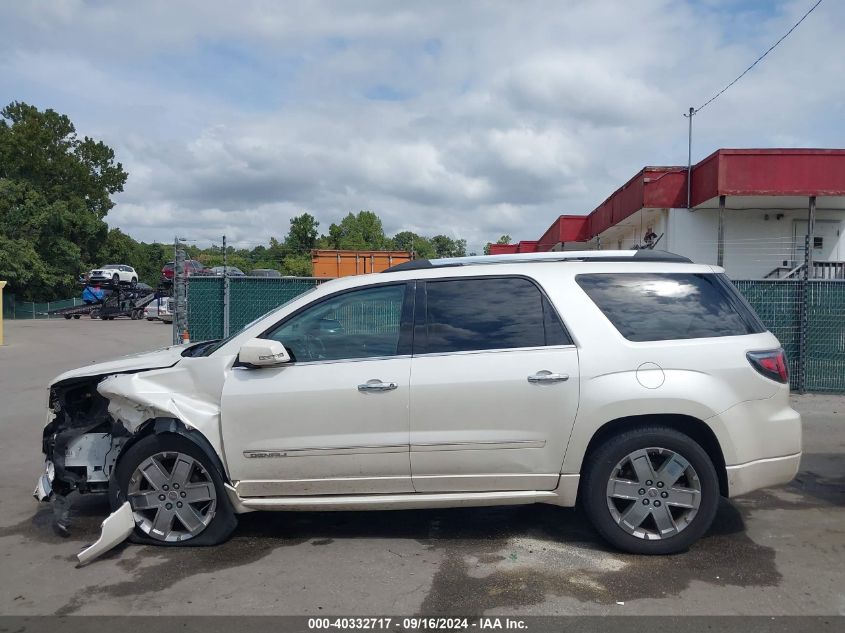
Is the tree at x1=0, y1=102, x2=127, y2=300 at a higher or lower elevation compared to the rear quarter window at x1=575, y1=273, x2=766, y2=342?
higher

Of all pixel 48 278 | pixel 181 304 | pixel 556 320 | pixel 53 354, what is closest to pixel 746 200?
pixel 181 304

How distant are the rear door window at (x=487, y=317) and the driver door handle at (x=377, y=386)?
0.30 metres

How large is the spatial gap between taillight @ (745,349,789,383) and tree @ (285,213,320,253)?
67892 millimetres

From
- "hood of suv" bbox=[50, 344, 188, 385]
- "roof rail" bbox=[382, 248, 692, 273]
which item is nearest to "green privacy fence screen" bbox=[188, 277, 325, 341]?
"hood of suv" bbox=[50, 344, 188, 385]

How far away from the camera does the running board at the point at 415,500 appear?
14.6 feet

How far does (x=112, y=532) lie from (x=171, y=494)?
0.42 metres

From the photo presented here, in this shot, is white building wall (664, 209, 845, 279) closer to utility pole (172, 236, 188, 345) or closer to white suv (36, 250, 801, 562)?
utility pole (172, 236, 188, 345)

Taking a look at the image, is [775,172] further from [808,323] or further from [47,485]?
[47,485]

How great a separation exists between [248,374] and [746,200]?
15943 mm

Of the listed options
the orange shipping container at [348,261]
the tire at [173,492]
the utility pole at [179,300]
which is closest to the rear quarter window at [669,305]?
the tire at [173,492]

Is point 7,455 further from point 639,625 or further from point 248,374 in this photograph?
point 639,625

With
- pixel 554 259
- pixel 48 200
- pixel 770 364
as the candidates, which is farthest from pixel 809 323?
pixel 48 200

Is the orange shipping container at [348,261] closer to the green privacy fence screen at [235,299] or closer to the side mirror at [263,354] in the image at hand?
the green privacy fence screen at [235,299]

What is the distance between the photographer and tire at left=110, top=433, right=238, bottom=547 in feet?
15.0
